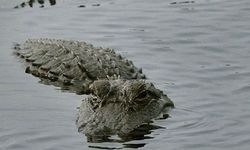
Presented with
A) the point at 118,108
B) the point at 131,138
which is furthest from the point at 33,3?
the point at 131,138

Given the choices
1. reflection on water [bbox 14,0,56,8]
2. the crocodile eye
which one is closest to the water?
reflection on water [bbox 14,0,56,8]

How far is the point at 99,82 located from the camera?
929 cm

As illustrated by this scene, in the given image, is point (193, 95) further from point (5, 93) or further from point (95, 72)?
point (5, 93)

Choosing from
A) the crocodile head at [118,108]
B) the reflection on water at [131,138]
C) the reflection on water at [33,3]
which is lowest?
the reflection on water at [131,138]

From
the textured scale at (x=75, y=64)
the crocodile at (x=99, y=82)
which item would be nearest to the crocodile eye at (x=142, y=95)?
the crocodile at (x=99, y=82)

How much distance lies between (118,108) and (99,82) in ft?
1.43

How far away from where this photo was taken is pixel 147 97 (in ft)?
30.8

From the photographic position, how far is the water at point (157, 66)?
29.0 feet

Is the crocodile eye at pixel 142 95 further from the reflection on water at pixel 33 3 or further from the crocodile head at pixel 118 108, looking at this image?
the reflection on water at pixel 33 3

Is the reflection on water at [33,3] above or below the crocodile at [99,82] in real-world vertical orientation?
above

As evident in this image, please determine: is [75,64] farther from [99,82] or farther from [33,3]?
[33,3]

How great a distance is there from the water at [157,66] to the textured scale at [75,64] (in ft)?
0.90

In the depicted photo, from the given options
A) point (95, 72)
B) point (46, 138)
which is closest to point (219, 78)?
point (95, 72)

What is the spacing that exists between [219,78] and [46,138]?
3.53 meters
